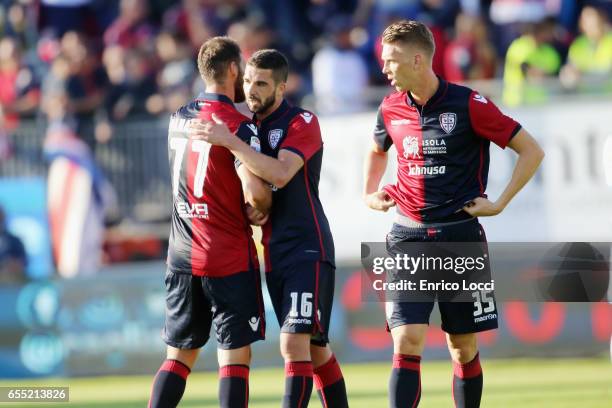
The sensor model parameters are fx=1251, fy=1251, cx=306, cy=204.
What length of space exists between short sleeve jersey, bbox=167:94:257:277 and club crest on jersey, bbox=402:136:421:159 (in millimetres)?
1068

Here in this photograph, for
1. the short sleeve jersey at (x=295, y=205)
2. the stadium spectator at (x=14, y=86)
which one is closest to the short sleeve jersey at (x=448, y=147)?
the short sleeve jersey at (x=295, y=205)

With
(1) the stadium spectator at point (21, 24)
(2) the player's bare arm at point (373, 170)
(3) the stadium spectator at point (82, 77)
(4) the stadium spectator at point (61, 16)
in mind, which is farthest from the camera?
(1) the stadium spectator at point (21, 24)

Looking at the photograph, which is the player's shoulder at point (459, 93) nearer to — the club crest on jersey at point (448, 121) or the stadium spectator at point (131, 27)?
the club crest on jersey at point (448, 121)

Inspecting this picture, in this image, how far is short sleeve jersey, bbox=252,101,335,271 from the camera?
27.5 ft

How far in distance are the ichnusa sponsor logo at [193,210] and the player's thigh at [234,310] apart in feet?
1.40

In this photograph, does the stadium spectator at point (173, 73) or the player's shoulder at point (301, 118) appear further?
the stadium spectator at point (173, 73)

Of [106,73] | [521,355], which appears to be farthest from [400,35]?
[106,73]

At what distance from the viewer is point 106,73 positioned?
1805 cm

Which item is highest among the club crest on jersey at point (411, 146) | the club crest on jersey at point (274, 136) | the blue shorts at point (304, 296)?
the club crest on jersey at point (274, 136)

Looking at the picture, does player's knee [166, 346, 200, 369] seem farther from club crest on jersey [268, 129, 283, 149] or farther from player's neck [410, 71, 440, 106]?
player's neck [410, 71, 440, 106]

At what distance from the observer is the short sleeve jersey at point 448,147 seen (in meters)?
8.30

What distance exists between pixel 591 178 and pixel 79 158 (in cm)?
651

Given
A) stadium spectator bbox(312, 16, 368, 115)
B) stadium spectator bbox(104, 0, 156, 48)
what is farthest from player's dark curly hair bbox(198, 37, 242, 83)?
stadium spectator bbox(104, 0, 156, 48)

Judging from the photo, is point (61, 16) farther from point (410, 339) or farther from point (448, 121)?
→ point (410, 339)
